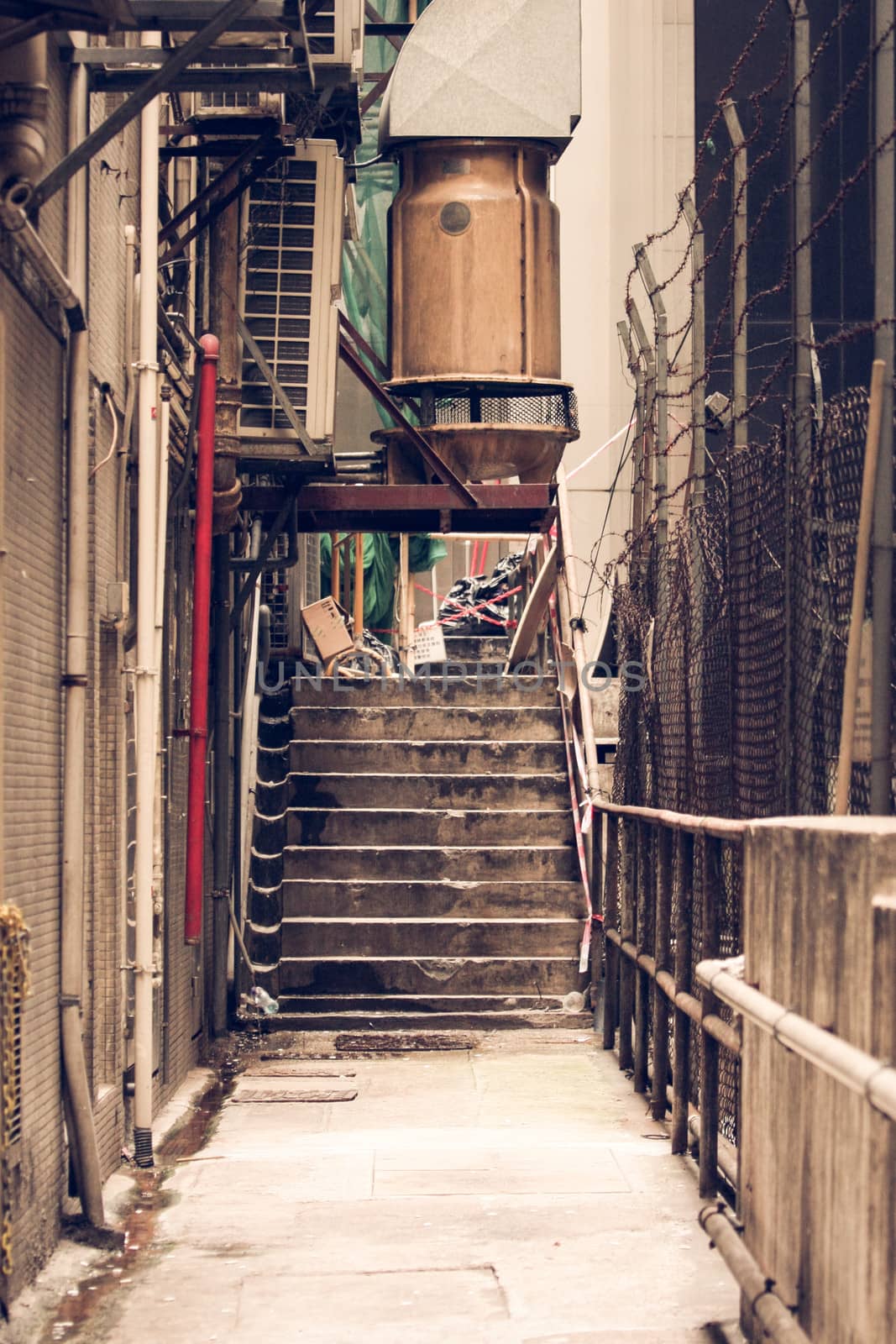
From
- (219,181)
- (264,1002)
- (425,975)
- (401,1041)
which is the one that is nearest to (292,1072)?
(401,1041)

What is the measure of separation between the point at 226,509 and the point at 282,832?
12.0 ft

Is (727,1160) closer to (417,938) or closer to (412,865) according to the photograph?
(417,938)

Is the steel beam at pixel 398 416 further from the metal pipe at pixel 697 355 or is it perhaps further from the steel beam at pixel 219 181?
the metal pipe at pixel 697 355

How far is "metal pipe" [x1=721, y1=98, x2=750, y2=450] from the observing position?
704cm

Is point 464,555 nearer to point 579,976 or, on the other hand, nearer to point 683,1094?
point 579,976

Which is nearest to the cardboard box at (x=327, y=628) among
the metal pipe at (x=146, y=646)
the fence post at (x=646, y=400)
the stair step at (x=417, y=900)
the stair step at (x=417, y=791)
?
the stair step at (x=417, y=791)

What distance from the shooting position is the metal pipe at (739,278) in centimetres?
704

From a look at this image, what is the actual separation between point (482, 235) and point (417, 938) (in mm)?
4636

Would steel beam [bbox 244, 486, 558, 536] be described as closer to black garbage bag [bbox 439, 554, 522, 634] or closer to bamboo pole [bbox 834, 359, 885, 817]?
bamboo pole [bbox 834, 359, 885, 817]

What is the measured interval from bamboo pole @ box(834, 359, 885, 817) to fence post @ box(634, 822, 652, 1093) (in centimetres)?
351

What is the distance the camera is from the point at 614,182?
20.3m

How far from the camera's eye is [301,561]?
15.3 meters

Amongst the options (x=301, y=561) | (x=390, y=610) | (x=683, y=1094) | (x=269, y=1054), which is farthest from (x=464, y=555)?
(x=683, y=1094)

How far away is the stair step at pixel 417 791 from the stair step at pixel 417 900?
0.85 metres
